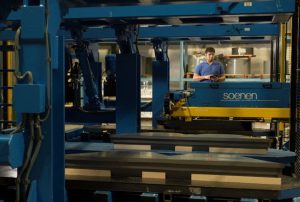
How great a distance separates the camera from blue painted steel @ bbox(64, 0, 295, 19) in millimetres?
4543

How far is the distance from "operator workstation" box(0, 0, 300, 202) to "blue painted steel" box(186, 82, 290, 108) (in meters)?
0.01

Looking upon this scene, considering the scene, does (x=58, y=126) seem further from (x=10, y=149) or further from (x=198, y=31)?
(x=198, y=31)

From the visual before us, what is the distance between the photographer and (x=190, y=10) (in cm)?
476

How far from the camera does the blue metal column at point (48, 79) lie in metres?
2.70

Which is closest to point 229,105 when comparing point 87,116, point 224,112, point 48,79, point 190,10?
point 224,112

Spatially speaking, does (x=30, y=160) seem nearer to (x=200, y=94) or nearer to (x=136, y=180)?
(x=136, y=180)

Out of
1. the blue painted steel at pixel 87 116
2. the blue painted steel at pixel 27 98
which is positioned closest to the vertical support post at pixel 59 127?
the blue painted steel at pixel 27 98

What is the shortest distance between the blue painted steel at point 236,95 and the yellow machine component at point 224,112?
2.3 inches

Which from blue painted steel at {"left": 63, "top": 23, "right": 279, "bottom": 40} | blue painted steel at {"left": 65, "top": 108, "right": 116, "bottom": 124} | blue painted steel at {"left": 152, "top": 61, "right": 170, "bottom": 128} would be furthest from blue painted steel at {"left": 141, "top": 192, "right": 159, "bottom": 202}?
blue painted steel at {"left": 152, "top": 61, "right": 170, "bottom": 128}

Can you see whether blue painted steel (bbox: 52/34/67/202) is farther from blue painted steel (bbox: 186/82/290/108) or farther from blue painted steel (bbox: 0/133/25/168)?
blue painted steel (bbox: 186/82/290/108)

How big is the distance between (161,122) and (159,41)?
145 cm

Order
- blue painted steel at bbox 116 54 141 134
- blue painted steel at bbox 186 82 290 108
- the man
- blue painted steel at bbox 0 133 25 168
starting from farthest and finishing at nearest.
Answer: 1. the man
2. blue painted steel at bbox 186 82 290 108
3. blue painted steel at bbox 116 54 141 134
4. blue painted steel at bbox 0 133 25 168

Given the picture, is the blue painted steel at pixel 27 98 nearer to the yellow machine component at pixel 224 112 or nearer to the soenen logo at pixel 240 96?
the yellow machine component at pixel 224 112

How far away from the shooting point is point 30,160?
8.99 feet
